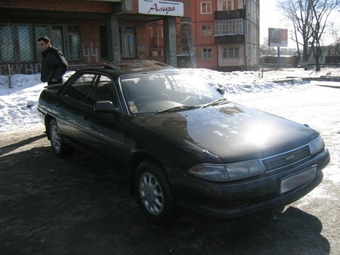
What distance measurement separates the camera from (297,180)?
328cm

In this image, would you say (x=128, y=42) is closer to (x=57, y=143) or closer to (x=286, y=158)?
(x=57, y=143)

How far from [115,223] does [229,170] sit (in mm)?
1362

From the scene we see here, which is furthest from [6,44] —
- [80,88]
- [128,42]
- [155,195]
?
[155,195]

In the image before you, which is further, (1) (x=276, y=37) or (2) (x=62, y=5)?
(1) (x=276, y=37)

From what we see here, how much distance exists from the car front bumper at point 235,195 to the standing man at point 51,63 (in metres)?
5.07

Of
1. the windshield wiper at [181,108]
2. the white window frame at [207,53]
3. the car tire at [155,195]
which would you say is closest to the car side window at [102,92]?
the windshield wiper at [181,108]

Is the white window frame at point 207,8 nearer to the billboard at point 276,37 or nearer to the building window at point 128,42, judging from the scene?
the billboard at point 276,37

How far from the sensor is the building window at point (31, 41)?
16.2 meters

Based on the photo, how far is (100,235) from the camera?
3377mm

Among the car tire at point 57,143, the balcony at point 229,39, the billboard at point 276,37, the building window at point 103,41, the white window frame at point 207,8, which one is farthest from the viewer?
the white window frame at point 207,8

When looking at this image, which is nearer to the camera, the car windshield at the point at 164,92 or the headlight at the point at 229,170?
the headlight at the point at 229,170

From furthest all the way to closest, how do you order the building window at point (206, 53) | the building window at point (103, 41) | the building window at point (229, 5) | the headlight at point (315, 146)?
1. the building window at point (206, 53)
2. the building window at point (229, 5)
3. the building window at point (103, 41)
4. the headlight at point (315, 146)

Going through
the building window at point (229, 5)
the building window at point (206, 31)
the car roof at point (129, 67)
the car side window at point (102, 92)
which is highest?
the building window at point (229, 5)

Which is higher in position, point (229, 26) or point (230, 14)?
point (230, 14)
